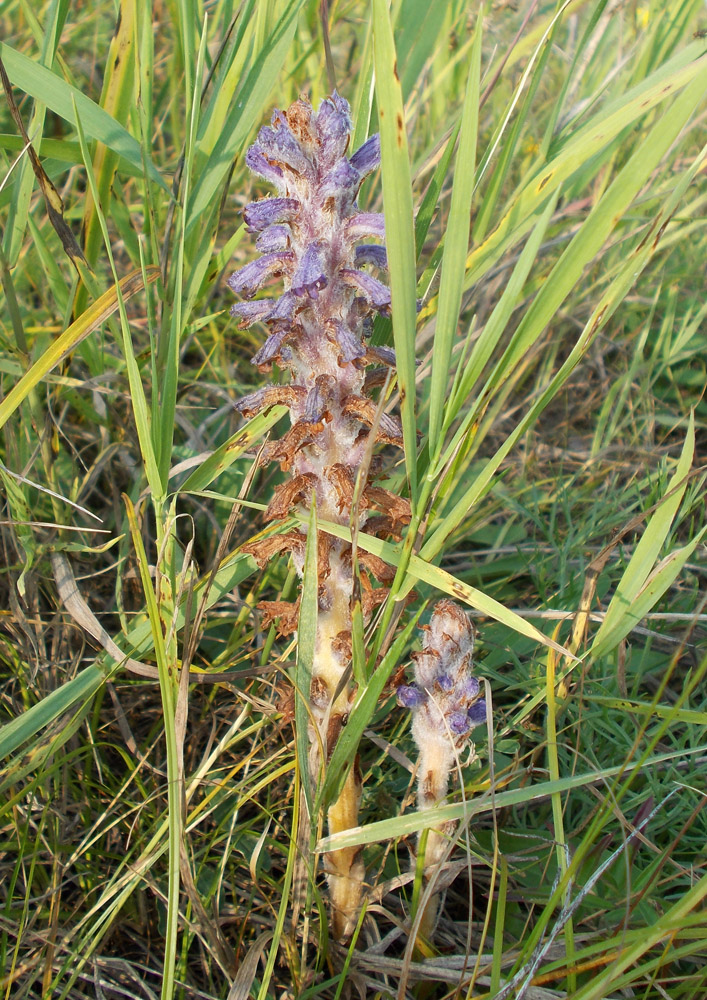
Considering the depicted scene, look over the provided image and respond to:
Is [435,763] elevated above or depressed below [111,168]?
below

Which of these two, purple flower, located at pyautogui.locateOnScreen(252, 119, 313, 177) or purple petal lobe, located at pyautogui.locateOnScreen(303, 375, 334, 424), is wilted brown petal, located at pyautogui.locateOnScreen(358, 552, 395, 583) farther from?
purple flower, located at pyautogui.locateOnScreen(252, 119, 313, 177)

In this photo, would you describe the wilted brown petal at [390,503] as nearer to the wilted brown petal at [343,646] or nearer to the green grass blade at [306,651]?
the green grass blade at [306,651]

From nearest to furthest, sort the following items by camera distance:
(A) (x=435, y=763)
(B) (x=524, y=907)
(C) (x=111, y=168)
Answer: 1. (A) (x=435, y=763)
2. (B) (x=524, y=907)
3. (C) (x=111, y=168)

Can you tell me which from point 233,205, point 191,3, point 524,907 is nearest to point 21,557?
point 191,3

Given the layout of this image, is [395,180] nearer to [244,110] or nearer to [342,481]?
[342,481]

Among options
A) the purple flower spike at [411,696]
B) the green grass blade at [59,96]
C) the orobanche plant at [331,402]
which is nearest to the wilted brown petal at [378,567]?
the orobanche plant at [331,402]

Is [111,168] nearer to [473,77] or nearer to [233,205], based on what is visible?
[473,77]
